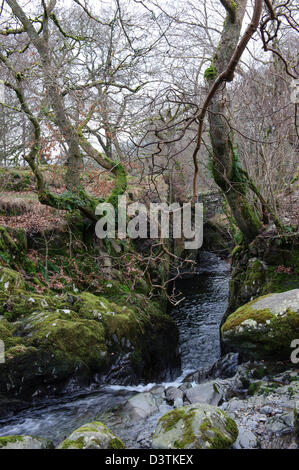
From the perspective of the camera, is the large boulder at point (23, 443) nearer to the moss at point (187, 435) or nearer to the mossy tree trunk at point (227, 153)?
the moss at point (187, 435)

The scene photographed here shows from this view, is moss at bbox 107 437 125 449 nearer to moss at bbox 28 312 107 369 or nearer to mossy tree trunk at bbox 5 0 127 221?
moss at bbox 28 312 107 369

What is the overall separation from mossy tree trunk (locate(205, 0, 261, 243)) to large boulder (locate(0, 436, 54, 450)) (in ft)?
14.5

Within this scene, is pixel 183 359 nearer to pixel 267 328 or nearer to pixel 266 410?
pixel 267 328

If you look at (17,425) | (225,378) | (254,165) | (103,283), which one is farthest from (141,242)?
(17,425)

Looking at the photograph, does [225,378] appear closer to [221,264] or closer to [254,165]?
[254,165]

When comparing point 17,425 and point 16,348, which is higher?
point 16,348

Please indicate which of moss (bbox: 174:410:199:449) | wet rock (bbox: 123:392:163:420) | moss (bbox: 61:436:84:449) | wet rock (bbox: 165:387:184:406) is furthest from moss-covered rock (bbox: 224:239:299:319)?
moss (bbox: 61:436:84:449)

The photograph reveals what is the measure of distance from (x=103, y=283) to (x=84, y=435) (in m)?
4.49

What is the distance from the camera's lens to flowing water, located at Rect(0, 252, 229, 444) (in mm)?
4098

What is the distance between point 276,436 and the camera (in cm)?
335

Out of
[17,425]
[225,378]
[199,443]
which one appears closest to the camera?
[199,443]

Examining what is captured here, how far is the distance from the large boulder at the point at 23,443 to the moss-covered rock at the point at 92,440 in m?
0.32

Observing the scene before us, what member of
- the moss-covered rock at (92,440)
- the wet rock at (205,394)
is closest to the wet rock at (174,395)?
the wet rock at (205,394)

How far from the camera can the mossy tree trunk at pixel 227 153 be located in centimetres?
541
